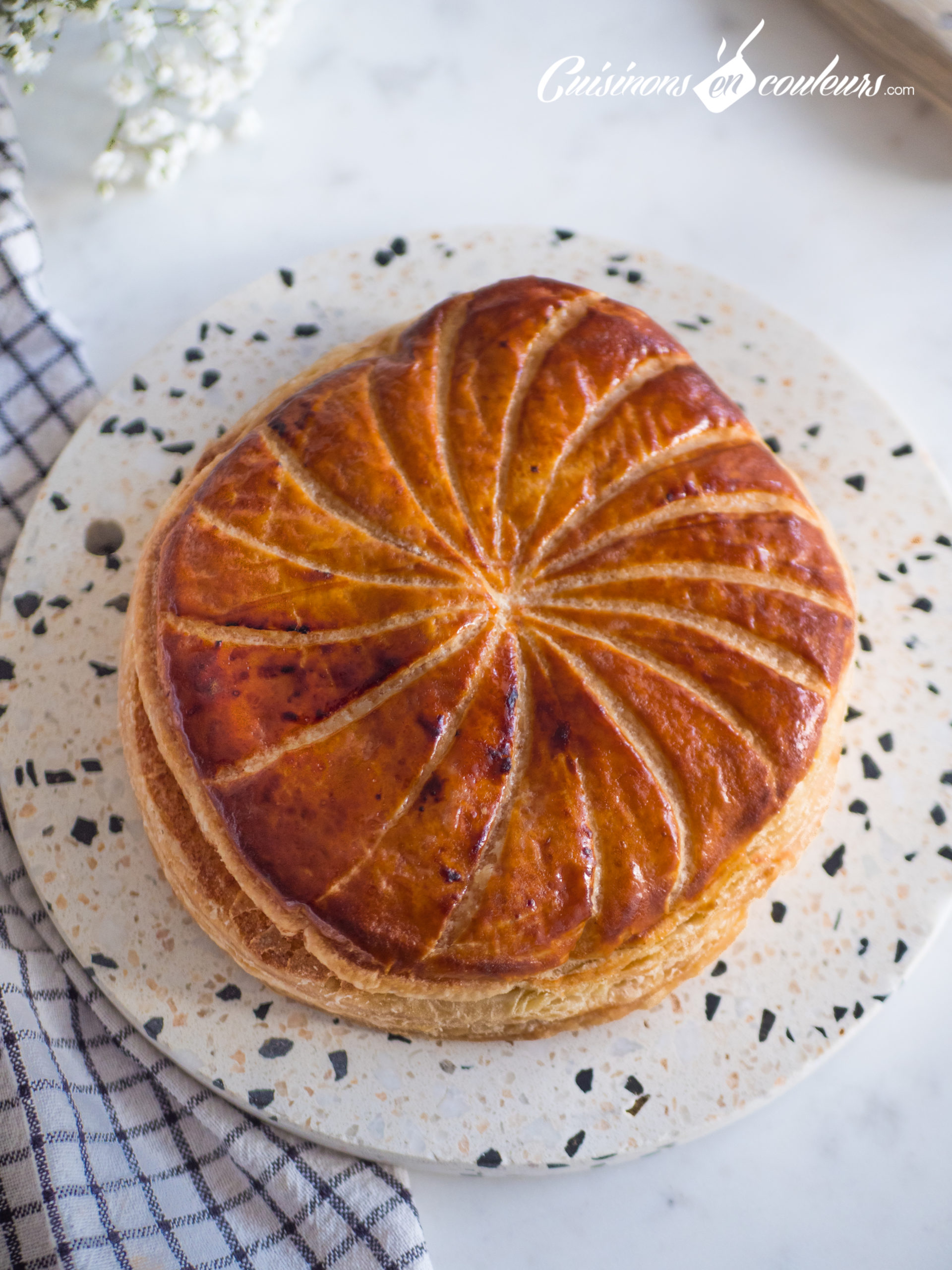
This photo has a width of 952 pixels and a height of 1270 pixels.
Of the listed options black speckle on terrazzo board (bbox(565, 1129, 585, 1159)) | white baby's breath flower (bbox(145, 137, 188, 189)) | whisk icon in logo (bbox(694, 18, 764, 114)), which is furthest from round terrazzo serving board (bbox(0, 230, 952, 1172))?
whisk icon in logo (bbox(694, 18, 764, 114))

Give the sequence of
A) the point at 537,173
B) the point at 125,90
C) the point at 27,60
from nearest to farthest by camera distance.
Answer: the point at 27,60 → the point at 125,90 → the point at 537,173

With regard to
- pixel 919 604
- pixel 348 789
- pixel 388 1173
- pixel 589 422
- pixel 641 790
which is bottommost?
pixel 388 1173

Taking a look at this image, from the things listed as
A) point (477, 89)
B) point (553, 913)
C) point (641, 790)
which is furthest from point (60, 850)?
point (477, 89)

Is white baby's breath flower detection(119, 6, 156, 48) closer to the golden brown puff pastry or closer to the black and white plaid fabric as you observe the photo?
the golden brown puff pastry

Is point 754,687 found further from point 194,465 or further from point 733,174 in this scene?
point 733,174

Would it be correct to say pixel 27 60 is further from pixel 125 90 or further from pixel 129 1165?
pixel 129 1165

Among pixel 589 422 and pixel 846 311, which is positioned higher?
pixel 846 311

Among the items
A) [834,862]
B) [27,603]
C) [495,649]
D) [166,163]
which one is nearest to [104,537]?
[27,603]
